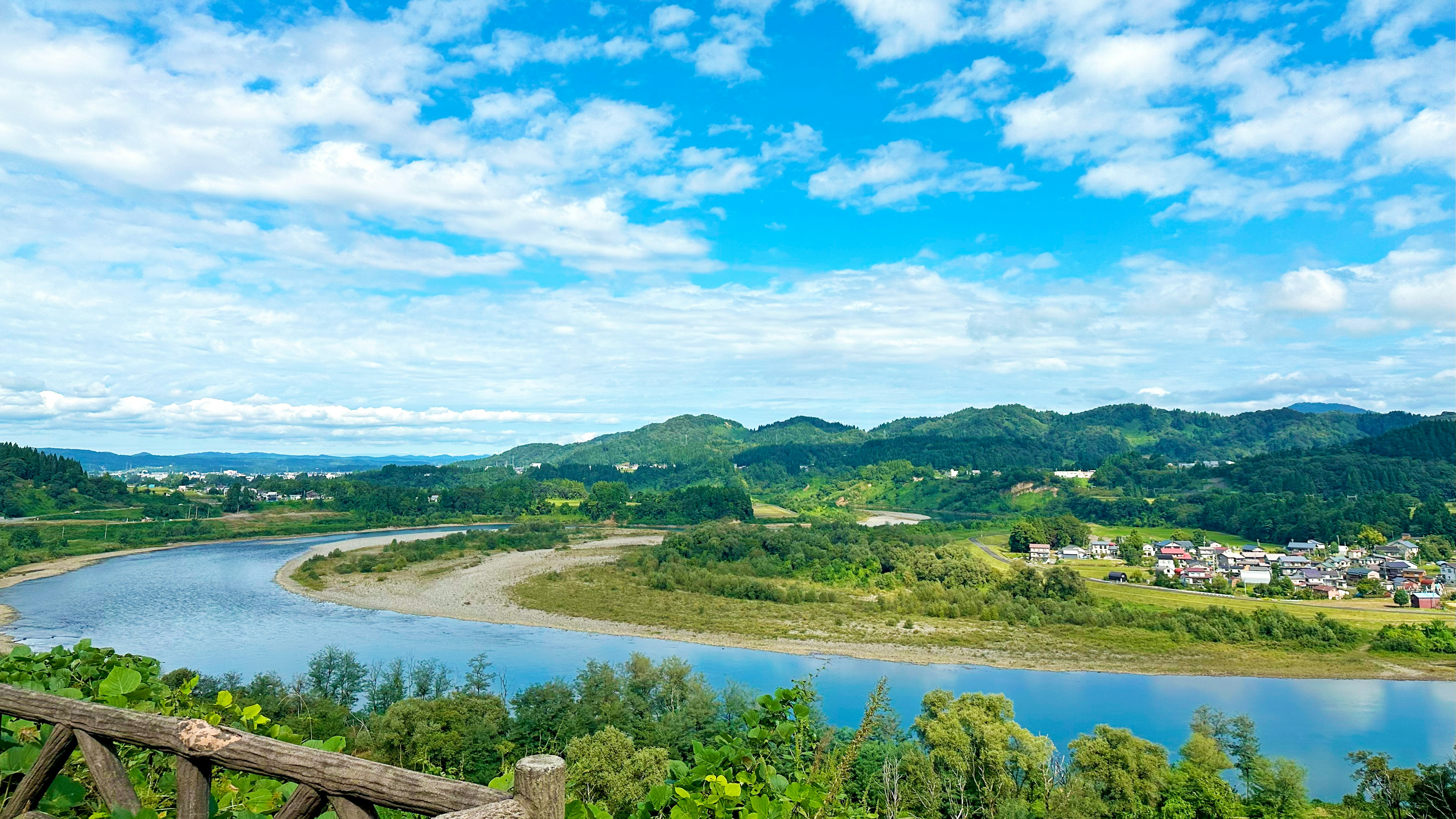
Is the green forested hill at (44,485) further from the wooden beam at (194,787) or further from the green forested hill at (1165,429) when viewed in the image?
the green forested hill at (1165,429)

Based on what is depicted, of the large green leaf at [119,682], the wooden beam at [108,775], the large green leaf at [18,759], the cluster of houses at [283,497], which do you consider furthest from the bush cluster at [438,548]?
the wooden beam at [108,775]

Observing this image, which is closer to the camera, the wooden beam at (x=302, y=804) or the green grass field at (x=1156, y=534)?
the wooden beam at (x=302, y=804)

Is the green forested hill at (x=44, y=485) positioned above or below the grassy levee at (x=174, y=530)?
above

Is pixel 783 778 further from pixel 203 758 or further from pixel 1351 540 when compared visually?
pixel 1351 540

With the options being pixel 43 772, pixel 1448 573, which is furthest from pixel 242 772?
pixel 1448 573

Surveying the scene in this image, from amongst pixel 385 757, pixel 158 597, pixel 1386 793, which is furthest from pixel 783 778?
pixel 158 597

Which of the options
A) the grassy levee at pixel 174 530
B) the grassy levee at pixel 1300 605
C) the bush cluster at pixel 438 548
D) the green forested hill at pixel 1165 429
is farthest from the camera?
the green forested hill at pixel 1165 429

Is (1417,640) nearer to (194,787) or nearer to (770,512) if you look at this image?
(194,787)
